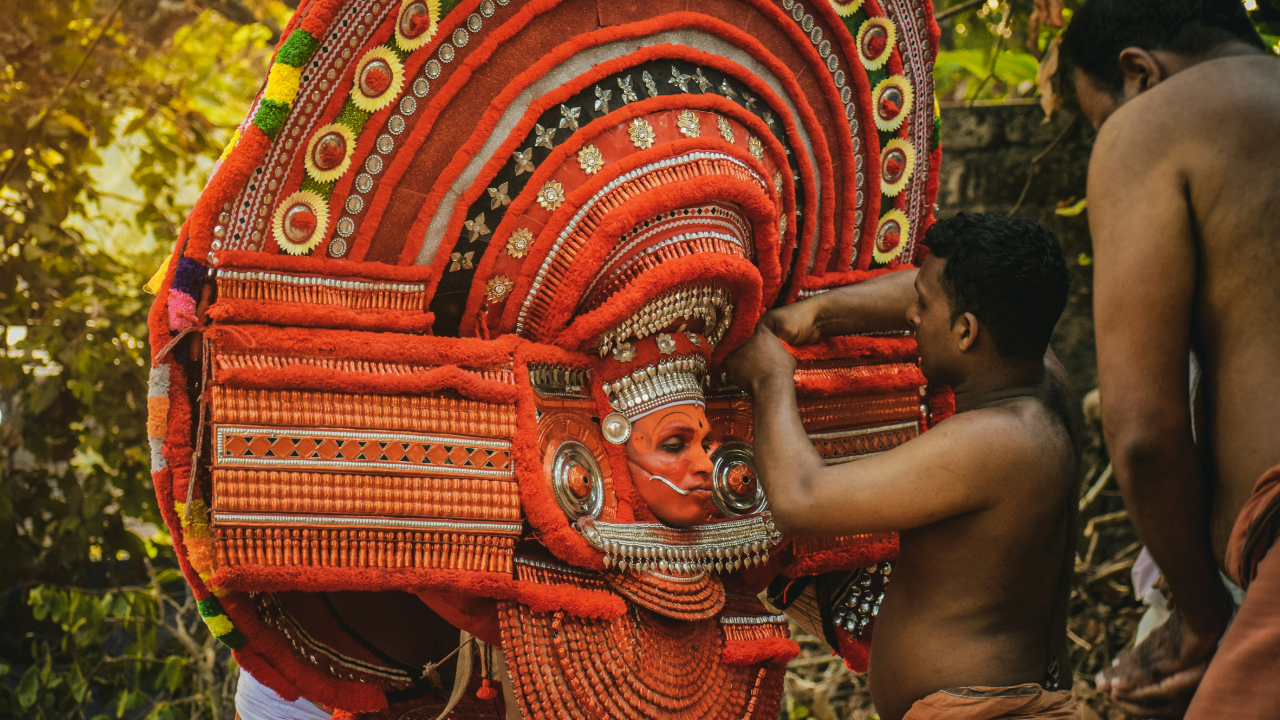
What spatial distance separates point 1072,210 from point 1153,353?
2.79 m

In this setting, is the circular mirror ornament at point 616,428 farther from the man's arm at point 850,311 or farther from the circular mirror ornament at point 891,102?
Answer: the circular mirror ornament at point 891,102

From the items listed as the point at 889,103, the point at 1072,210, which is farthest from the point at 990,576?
the point at 1072,210

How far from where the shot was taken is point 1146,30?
1843 mm

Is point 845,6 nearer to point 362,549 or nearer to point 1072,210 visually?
point 362,549

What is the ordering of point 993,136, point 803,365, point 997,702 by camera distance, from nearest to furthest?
1. point 997,702
2. point 803,365
3. point 993,136

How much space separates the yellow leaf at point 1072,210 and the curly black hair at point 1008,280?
239cm

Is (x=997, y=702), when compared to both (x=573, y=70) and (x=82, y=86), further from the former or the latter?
(x=82, y=86)

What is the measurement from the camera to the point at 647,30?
2.03 metres

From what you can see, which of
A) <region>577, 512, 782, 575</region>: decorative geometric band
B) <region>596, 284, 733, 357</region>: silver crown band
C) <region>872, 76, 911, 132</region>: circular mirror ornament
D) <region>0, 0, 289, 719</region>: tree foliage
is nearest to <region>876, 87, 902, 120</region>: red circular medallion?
<region>872, 76, 911, 132</region>: circular mirror ornament

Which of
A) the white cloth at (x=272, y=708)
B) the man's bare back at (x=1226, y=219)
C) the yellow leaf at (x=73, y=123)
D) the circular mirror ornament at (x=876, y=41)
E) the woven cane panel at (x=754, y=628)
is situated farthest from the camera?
the yellow leaf at (x=73, y=123)

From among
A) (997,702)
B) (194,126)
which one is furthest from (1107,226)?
(194,126)

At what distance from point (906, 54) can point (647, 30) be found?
0.77 metres

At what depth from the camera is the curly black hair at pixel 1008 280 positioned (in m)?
1.99

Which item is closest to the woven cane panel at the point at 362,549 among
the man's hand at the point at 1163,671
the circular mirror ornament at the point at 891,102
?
the man's hand at the point at 1163,671
